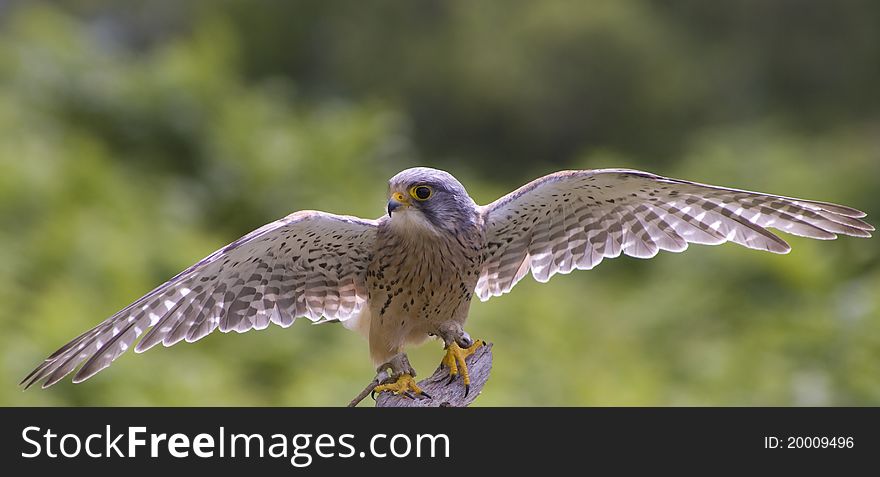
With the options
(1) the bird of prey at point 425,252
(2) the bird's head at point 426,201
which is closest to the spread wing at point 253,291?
(1) the bird of prey at point 425,252

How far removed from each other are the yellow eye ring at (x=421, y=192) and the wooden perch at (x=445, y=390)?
1.68 ft

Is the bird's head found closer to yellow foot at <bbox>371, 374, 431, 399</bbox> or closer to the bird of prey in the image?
the bird of prey

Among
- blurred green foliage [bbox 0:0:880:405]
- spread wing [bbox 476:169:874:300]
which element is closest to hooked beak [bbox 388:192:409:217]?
spread wing [bbox 476:169:874:300]

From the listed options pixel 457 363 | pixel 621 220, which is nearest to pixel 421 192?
pixel 457 363

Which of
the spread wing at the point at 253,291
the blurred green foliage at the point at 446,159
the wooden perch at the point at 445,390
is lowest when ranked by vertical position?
the wooden perch at the point at 445,390

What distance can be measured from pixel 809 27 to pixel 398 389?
673 inches

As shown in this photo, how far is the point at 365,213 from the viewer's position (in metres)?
9.57

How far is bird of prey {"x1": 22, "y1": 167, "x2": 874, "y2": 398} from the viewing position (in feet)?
11.6

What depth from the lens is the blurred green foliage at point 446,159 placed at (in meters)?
7.64

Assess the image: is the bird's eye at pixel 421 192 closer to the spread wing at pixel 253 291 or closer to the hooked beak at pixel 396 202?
the hooked beak at pixel 396 202

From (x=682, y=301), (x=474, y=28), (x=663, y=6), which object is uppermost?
(x=663, y=6)

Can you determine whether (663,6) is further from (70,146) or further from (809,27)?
(70,146)
